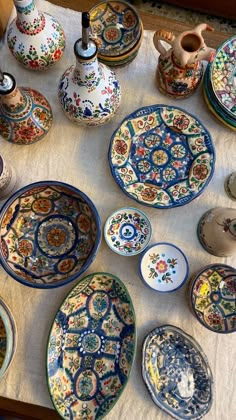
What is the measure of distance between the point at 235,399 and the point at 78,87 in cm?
69

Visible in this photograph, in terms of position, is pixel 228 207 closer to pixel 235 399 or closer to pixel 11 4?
pixel 235 399

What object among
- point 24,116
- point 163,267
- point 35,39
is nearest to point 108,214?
point 163,267

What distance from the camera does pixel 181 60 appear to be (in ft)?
2.55

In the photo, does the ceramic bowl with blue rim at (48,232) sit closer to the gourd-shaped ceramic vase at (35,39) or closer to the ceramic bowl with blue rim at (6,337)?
the ceramic bowl with blue rim at (6,337)

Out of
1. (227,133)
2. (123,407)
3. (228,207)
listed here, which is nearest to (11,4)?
(227,133)

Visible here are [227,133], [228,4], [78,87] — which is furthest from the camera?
[228,4]

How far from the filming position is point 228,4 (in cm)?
138

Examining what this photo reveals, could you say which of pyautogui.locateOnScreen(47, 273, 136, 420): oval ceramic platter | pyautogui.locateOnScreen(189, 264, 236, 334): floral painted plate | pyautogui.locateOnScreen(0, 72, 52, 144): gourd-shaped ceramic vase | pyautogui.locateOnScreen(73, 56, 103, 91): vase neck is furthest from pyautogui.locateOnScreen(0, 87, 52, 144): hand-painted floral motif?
pyautogui.locateOnScreen(189, 264, 236, 334): floral painted plate

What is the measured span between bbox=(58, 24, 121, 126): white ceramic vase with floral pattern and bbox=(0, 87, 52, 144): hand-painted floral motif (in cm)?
5

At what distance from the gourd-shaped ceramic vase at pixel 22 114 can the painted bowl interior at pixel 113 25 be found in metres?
0.21

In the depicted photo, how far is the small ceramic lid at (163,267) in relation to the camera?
0.84 m

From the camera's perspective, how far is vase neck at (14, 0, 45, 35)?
2.56 ft

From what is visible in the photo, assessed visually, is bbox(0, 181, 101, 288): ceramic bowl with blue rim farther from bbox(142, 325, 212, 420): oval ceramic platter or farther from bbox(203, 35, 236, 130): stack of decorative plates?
bbox(203, 35, 236, 130): stack of decorative plates

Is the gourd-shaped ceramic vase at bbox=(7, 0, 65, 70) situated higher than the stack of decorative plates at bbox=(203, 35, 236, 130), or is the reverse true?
the gourd-shaped ceramic vase at bbox=(7, 0, 65, 70)
